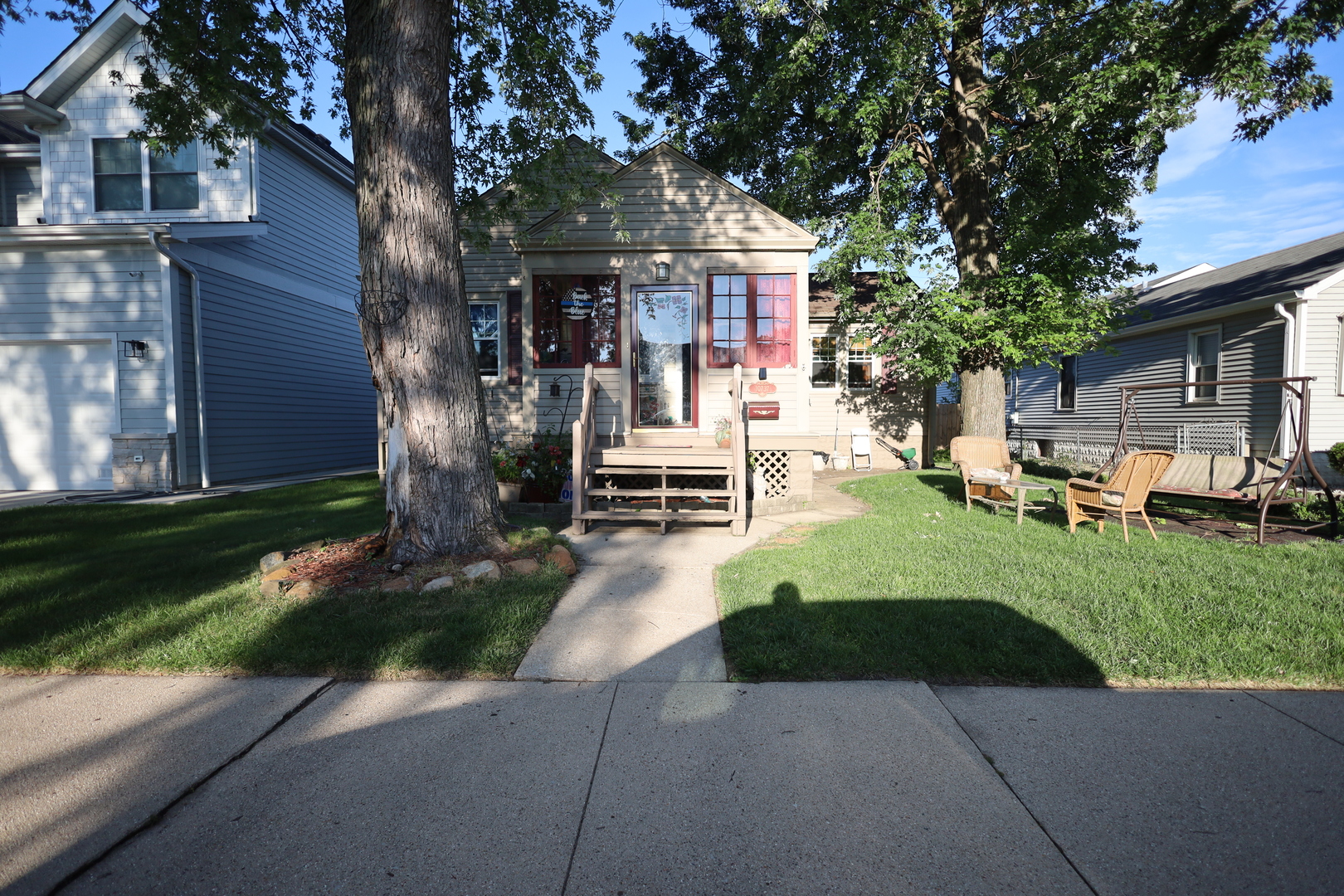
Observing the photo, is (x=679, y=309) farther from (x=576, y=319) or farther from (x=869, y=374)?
(x=869, y=374)

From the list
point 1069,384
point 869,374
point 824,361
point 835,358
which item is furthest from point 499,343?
point 1069,384

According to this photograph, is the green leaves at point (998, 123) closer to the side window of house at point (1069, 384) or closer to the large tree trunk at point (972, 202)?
the large tree trunk at point (972, 202)

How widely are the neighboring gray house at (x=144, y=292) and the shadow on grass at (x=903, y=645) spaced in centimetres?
1114

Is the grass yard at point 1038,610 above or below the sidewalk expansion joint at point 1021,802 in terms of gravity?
above

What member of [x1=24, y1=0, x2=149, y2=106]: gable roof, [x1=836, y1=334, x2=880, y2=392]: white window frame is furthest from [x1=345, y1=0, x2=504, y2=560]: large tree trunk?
[x1=836, y1=334, x2=880, y2=392]: white window frame

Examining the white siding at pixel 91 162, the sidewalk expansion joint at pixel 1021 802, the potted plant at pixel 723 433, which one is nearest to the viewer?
the sidewalk expansion joint at pixel 1021 802

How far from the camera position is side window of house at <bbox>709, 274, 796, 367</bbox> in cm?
956

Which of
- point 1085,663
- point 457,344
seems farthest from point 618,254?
point 1085,663

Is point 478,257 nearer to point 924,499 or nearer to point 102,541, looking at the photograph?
point 102,541

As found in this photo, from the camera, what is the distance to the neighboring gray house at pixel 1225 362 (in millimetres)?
11586

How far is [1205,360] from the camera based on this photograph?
14227 mm

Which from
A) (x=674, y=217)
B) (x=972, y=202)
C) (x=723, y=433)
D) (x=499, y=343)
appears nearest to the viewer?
(x=723, y=433)

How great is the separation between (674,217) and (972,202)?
6.57m

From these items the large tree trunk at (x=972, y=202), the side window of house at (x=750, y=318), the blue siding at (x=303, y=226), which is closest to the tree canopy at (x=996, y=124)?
the large tree trunk at (x=972, y=202)
